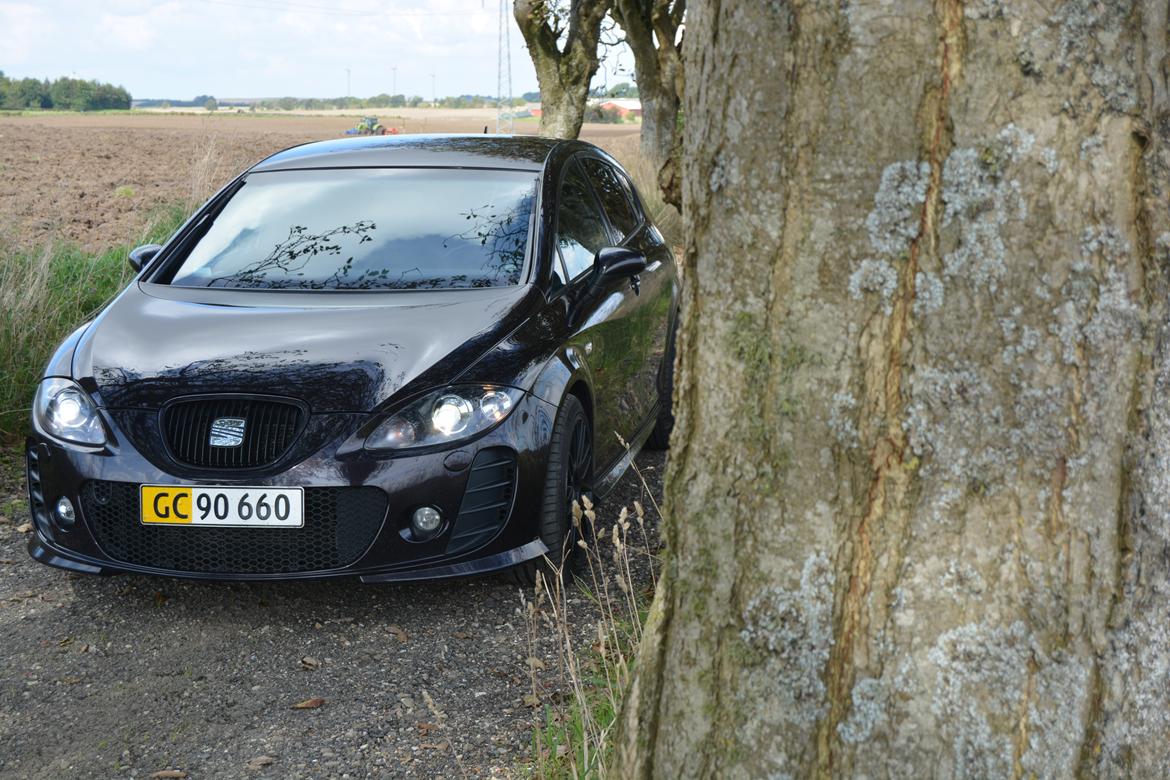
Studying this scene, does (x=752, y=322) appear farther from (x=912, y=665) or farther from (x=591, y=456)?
(x=591, y=456)

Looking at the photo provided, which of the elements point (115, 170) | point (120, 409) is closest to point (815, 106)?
point (120, 409)

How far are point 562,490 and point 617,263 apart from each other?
1143mm

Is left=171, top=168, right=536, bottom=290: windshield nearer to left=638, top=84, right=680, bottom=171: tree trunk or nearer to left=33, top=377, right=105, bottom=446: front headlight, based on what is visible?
left=33, top=377, right=105, bottom=446: front headlight

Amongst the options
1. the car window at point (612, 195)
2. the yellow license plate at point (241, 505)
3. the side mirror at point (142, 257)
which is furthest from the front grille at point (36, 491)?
the car window at point (612, 195)

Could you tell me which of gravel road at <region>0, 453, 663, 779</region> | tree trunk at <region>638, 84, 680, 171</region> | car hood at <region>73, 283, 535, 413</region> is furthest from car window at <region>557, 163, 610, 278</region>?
Answer: tree trunk at <region>638, 84, 680, 171</region>

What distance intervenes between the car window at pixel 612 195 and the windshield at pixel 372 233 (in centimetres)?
82

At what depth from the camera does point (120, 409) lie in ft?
14.3

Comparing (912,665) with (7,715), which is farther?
(7,715)

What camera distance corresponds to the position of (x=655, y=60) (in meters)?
22.5

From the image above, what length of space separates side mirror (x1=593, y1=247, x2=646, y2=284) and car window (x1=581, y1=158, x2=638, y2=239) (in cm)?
94

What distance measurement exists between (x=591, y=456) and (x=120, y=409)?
1.77 metres

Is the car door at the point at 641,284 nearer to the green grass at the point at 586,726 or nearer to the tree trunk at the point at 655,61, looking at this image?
the green grass at the point at 586,726

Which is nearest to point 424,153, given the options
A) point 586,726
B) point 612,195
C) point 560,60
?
point 612,195

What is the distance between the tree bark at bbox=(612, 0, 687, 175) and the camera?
68.7 feet
